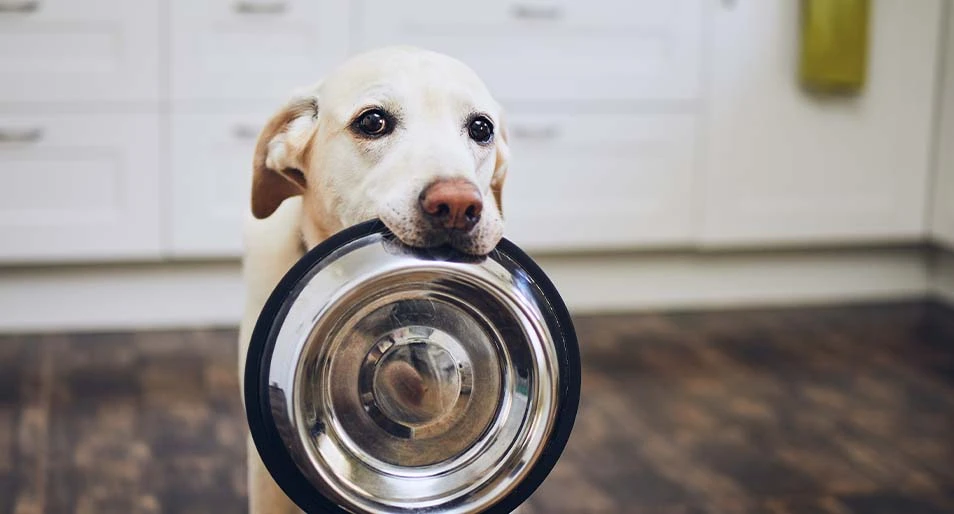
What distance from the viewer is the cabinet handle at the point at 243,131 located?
112 inches

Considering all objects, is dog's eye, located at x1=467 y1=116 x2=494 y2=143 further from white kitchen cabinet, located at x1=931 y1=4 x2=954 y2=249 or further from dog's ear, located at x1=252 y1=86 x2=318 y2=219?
white kitchen cabinet, located at x1=931 y1=4 x2=954 y2=249

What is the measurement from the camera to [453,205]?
3.54 feet

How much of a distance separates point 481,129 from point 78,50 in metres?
1.78

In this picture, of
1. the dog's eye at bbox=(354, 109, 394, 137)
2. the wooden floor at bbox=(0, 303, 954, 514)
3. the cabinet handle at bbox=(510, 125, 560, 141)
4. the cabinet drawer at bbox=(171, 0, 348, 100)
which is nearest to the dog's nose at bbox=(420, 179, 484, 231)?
the dog's eye at bbox=(354, 109, 394, 137)

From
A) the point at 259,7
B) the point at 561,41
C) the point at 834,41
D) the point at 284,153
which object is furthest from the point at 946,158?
the point at 284,153

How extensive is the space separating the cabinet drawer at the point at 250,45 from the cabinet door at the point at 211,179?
7cm

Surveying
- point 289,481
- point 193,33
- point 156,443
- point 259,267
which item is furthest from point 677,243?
point 289,481

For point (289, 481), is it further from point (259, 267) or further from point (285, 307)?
point (259, 267)

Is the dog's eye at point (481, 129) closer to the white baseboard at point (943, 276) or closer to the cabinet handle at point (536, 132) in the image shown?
the cabinet handle at point (536, 132)

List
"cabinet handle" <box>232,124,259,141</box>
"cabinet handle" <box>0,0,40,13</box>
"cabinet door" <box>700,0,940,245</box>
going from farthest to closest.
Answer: "cabinet door" <box>700,0,940,245</box>
"cabinet handle" <box>232,124,259,141</box>
"cabinet handle" <box>0,0,40,13</box>

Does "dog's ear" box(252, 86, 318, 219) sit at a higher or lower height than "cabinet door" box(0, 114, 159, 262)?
higher

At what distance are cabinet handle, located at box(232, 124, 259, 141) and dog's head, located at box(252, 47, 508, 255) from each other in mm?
1526

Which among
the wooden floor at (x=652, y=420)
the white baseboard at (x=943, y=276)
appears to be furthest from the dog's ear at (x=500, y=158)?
the white baseboard at (x=943, y=276)

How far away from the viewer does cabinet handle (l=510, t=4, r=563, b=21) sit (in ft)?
9.64
